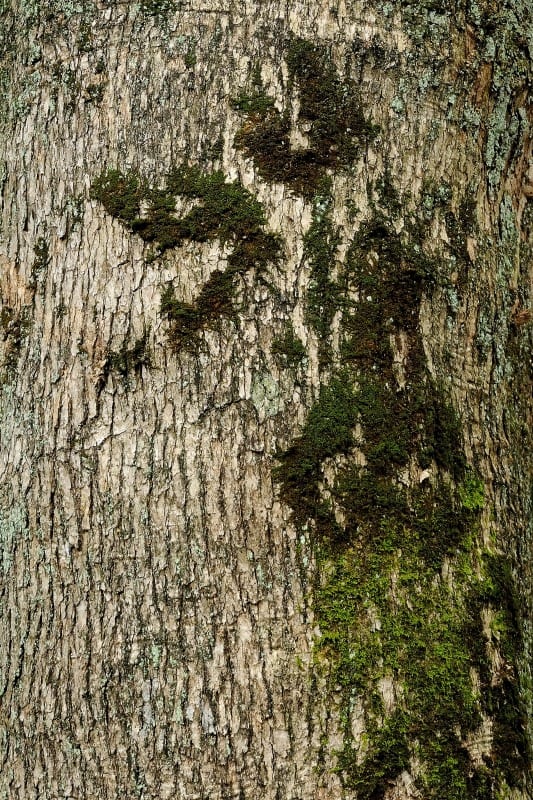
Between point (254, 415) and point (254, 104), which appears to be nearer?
point (254, 415)

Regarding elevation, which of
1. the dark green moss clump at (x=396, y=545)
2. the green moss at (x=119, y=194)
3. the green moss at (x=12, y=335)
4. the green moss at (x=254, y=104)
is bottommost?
the dark green moss clump at (x=396, y=545)

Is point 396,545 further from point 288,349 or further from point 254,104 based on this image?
point 254,104

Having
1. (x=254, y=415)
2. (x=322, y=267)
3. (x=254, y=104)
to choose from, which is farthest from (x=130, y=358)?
(x=254, y=104)

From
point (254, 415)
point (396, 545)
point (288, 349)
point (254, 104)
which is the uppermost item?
point (254, 104)

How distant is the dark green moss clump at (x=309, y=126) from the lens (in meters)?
1.79

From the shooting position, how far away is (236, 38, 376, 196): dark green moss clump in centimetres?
179

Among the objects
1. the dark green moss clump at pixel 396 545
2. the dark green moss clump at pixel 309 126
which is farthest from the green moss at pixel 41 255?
the dark green moss clump at pixel 396 545

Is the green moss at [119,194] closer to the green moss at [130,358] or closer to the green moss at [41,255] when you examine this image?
the green moss at [41,255]

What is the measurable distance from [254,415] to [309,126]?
0.69 m

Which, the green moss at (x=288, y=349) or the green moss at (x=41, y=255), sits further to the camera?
the green moss at (x=41, y=255)

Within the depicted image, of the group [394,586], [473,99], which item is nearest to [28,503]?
[394,586]

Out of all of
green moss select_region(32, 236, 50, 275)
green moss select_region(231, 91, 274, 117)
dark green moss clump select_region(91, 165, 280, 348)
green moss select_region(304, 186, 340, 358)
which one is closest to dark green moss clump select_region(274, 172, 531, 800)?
green moss select_region(304, 186, 340, 358)

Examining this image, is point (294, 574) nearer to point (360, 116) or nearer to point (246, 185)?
point (246, 185)

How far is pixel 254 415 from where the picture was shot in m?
1.70
